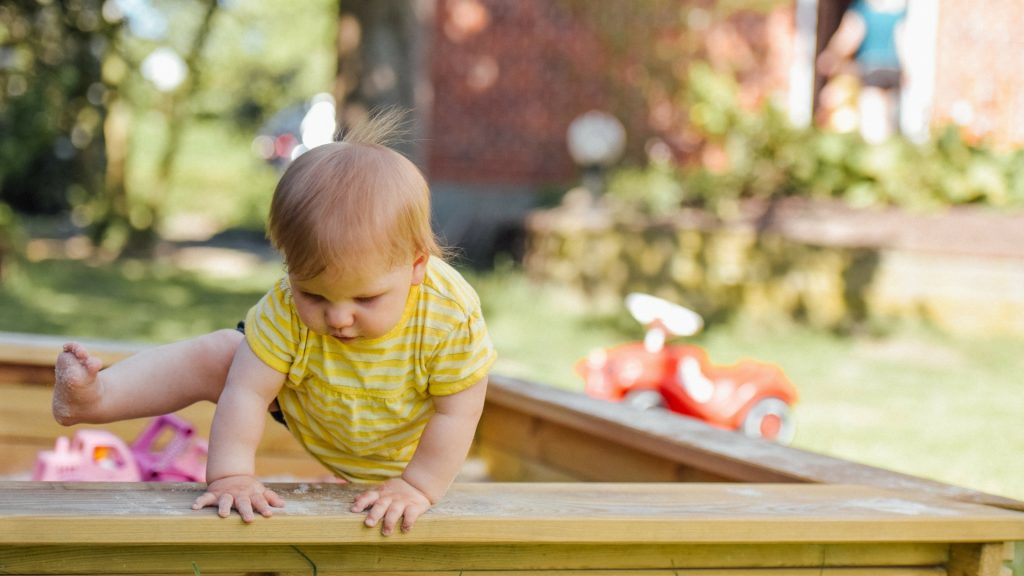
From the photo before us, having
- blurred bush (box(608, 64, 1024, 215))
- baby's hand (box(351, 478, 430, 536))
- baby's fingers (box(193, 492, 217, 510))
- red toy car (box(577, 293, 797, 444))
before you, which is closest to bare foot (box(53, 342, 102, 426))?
baby's fingers (box(193, 492, 217, 510))

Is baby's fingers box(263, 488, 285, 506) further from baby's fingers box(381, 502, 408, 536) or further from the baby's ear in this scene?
the baby's ear

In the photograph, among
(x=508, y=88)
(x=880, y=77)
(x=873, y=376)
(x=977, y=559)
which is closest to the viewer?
(x=977, y=559)

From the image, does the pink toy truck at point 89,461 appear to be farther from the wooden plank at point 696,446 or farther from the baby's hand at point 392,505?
the baby's hand at point 392,505

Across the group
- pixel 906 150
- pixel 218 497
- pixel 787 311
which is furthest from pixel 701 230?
pixel 218 497

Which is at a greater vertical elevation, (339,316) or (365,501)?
(339,316)

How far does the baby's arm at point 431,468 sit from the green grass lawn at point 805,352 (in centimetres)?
278

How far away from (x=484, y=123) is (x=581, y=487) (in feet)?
31.4

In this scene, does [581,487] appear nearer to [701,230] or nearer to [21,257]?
[701,230]

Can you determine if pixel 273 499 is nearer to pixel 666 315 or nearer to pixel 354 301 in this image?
pixel 354 301

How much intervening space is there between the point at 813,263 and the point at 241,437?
657cm

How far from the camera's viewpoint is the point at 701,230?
8484 mm

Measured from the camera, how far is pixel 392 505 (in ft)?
5.88

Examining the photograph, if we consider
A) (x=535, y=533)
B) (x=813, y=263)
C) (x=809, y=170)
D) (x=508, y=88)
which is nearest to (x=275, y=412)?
(x=535, y=533)

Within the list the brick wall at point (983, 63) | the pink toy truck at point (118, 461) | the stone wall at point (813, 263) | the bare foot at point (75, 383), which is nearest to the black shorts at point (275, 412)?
the bare foot at point (75, 383)
